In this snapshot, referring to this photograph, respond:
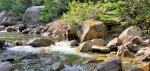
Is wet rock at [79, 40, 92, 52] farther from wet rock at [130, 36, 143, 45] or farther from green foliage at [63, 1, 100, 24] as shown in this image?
green foliage at [63, 1, 100, 24]

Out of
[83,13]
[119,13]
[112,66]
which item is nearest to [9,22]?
[83,13]

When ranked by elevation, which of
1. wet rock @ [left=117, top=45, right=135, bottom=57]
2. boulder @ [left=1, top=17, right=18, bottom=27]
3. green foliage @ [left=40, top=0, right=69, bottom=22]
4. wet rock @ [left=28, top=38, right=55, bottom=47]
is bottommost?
wet rock @ [left=117, top=45, right=135, bottom=57]

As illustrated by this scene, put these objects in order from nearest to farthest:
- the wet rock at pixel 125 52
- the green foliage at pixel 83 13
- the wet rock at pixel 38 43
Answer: the wet rock at pixel 125 52, the wet rock at pixel 38 43, the green foliage at pixel 83 13

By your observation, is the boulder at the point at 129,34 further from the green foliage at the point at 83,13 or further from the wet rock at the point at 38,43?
the wet rock at the point at 38,43

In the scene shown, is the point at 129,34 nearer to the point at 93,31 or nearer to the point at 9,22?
the point at 93,31

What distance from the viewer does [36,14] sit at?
22359 millimetres

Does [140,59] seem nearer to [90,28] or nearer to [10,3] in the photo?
[90,28]

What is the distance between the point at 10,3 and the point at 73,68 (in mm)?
32451

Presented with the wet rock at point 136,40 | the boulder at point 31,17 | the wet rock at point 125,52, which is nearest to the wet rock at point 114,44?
the wet rock at point 136,40

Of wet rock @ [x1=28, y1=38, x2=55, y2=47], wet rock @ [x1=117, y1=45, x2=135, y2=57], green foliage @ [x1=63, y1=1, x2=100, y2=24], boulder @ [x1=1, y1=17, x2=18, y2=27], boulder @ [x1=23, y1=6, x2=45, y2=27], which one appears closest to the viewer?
wet rock @ [x1=117, y1=45, x2=135, y2=57]

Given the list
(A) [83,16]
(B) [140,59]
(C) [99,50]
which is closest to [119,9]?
(A) [83,16]

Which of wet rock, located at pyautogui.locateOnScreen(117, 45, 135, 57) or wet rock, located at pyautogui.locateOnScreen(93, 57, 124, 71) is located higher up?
wet rock, located at pyautogui.locateOnScreen(93, 57, 124, 71)

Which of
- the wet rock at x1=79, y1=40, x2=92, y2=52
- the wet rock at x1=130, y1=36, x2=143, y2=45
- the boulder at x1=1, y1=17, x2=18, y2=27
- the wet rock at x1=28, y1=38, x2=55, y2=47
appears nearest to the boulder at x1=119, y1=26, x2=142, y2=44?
the wet rock at x1=130, y1=36, x2=143, y2=45

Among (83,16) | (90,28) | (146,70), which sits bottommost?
(146,70)
